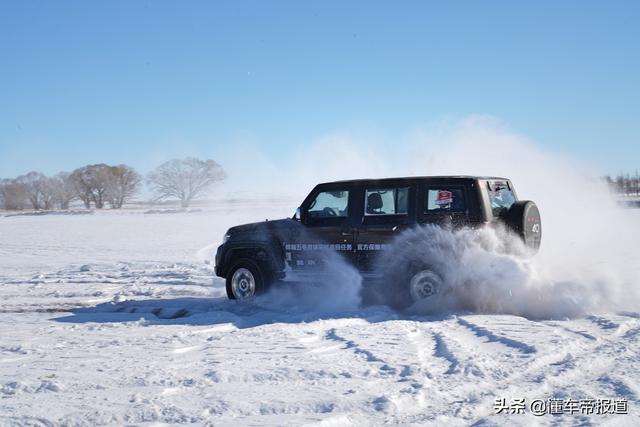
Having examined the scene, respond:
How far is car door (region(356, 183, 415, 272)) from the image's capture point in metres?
9.02

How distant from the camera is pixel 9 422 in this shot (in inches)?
176

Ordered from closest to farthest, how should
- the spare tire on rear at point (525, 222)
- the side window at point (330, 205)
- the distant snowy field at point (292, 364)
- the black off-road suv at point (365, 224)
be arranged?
the distant snowy field at point (292, 364) → the spare tire on rear at point (525, 222) → the black off-road suv at point (365, 224) → the side window at point (330, 205)

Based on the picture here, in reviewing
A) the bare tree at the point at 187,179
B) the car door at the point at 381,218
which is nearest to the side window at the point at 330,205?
the car door at the point at 381,218

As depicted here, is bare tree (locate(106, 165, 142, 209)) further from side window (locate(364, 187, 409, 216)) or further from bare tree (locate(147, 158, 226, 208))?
side window (locate(364, 187, 409, 216))

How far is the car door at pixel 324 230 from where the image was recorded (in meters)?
9.34

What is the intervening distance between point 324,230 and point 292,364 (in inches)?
147

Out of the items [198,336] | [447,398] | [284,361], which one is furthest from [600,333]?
[198,336]

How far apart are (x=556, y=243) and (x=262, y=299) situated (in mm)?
6301

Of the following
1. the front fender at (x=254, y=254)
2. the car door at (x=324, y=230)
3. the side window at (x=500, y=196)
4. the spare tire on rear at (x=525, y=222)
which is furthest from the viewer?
the front fender at (x=254, y=254)

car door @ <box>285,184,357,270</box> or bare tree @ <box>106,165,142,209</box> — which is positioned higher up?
bare tree @ <box>106,165,142,209</box>

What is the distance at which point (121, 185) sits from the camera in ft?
302

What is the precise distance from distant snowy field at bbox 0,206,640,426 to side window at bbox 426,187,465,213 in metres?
1.54

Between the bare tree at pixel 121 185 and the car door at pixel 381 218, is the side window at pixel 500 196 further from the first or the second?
the bare tree at pixel 121 185

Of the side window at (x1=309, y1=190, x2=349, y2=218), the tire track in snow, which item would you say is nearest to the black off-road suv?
the side window at (x1=309, y1=190, x2=349, y2=218)
